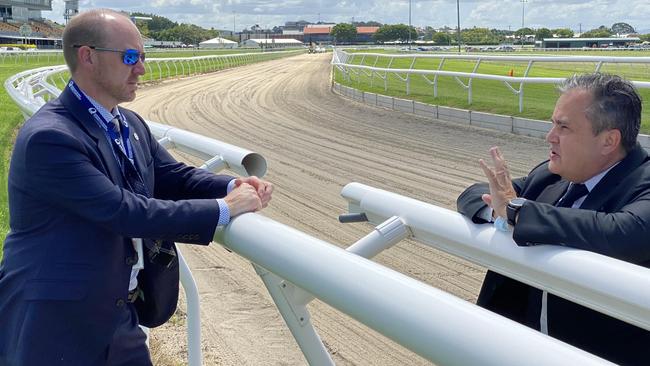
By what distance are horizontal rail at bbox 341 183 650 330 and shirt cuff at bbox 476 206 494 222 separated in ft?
1.12

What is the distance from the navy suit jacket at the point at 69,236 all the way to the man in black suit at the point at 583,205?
34.6 inches

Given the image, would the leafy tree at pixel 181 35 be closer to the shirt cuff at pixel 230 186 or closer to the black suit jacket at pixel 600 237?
the shirt cuff at pixel 230 186

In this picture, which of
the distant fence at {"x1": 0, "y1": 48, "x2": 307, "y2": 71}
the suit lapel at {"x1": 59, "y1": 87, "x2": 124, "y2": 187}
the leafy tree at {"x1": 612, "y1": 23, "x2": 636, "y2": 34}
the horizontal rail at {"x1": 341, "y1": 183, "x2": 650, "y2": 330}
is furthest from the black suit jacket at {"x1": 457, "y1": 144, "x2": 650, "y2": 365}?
the leafy tree at {"x1": 612, "y1": 23, "x2": 636, "y2": 34}

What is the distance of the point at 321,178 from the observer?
8016 millimetres

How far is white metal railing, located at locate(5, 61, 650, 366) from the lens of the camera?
82 cm

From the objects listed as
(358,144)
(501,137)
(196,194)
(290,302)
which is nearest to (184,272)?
(196,194)

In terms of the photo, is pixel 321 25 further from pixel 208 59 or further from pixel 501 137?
pixel 501 137

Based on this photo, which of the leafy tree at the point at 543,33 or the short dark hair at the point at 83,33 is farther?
the leafy tree at the point at 543,33

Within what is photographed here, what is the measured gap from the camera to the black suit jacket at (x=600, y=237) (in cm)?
171

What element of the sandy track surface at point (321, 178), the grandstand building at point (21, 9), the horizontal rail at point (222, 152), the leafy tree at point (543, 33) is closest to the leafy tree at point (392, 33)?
the leafy tree at point (543, 33)

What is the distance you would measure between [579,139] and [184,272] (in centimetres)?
142

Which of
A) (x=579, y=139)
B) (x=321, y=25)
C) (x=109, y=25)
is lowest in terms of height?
(x=579, y=139)

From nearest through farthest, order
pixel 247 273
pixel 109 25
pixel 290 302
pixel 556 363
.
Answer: pixel 556 363, pixel 290 302, pixel 109 25, pixel 247 273

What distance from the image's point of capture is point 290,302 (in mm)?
1645
